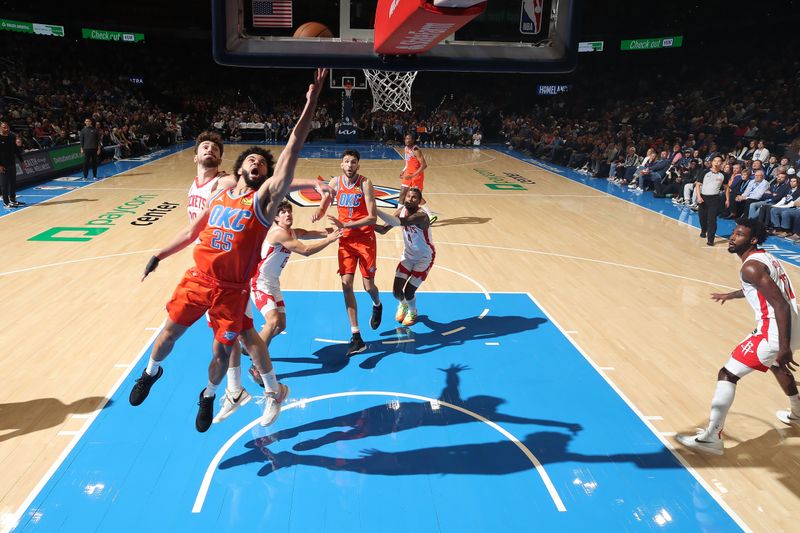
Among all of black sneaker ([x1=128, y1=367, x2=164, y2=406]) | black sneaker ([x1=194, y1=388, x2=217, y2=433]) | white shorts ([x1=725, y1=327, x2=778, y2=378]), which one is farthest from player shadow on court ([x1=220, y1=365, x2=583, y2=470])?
white shorts ([x1=725, y1=327, x2=778, y2=378])

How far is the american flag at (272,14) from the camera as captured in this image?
197 inches

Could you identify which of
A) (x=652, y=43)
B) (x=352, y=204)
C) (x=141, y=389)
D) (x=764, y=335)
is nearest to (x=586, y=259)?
(x=352, y=204)

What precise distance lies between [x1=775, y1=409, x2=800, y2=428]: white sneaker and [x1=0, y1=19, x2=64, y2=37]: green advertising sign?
3223cm

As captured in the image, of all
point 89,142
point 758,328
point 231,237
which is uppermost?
point 231,237

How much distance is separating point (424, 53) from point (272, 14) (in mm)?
1336

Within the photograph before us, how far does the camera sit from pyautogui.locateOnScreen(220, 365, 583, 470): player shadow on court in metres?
4.63

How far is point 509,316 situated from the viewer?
7.45 metres

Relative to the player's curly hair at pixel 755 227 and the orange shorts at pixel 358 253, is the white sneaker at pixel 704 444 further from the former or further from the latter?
the orange shorts at pixel 358 253

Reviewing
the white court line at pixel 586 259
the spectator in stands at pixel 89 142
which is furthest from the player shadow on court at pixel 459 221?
the spectator in stands at pixel 89 142

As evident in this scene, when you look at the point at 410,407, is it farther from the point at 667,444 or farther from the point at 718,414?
the point at 718,414

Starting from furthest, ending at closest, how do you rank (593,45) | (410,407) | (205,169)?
(593,45) → (410,407) → (205,169)

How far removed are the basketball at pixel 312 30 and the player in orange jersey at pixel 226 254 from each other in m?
1.48

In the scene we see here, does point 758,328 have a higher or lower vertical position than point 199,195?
lower

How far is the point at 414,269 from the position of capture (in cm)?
693
